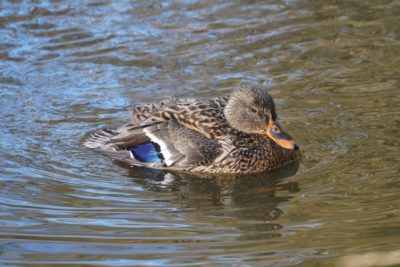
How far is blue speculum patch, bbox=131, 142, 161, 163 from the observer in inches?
401

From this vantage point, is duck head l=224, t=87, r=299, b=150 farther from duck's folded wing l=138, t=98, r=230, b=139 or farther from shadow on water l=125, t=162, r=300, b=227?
shadow on water l=125, t=162, r=300, b=227

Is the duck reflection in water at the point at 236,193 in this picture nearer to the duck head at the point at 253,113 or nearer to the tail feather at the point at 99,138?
the duck head at the point at 253,113

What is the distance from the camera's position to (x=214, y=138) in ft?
32.9

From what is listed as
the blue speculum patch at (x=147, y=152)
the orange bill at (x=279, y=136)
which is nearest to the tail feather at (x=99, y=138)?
the blue speculum patch at (x=147, y=152)

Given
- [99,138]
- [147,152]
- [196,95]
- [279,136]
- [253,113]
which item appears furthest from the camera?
[196,95]

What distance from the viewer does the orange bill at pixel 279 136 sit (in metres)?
9.79

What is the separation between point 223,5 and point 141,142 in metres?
5.46

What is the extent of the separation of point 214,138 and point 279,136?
2.31 ft

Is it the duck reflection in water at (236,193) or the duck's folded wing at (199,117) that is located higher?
the duck's folded wing at (199,117)

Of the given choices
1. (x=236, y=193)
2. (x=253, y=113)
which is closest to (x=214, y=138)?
(x=253, y=113)

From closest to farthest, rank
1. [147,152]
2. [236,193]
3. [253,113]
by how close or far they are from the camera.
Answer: [236,193]
[253,113]
[147,152]

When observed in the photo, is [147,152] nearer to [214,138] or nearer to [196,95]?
[214,138]

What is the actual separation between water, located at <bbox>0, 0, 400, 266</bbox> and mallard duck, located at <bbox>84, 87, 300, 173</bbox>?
0.20m

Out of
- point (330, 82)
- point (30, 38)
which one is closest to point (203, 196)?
point (330, 82)
